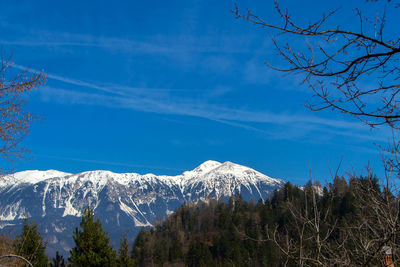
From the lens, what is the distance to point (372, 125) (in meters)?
3.12

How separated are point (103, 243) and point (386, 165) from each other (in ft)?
57.8

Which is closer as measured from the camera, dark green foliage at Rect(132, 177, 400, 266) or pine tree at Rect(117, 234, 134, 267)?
pine tree at Rect(117, 234, 134, 267)

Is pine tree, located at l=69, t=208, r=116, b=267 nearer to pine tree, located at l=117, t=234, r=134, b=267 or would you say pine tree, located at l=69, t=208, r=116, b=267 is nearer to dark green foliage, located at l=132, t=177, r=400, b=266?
pine tree, located at l=117, t=234, r=134, b=267

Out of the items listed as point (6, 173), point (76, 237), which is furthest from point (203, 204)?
point (6, 173)

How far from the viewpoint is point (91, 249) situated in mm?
19406

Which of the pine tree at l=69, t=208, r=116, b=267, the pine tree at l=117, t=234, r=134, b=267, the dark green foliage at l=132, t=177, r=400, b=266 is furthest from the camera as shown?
the dark green foliage at l=132, t=177, r=400, b=266

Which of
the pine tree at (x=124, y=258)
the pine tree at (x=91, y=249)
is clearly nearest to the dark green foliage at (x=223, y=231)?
the pine tree at (x=124, y=258)

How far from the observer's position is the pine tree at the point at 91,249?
19.0 m

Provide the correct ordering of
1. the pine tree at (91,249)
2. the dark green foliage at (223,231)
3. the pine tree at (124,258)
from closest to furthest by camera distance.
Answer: the pine tree at (91,249) → the pine tree at (124,258) → the dark green foliage at (223,231)

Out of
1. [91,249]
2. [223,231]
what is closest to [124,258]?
[91,249]

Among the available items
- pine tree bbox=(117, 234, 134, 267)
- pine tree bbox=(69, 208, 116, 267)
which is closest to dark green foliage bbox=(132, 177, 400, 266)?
pine tree bbox=(117, 234, 134, 267)

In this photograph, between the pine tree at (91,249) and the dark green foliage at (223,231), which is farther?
the dark green foliage at (223,231)

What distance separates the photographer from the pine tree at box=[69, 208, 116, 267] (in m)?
19.0

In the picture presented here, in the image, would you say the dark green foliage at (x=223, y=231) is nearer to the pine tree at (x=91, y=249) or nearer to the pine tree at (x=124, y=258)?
the pine tree at (x=124, y=258)
